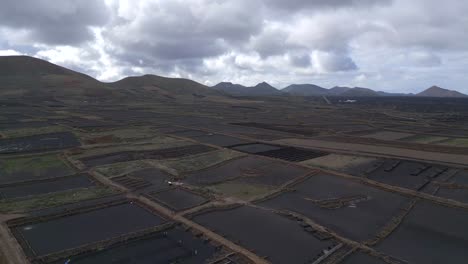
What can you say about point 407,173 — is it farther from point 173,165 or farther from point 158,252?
point 158,252

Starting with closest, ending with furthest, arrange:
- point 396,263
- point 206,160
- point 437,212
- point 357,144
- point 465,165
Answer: point 396,263 < point 437,212 < point 465,165 < point 206,160 < point 357,144

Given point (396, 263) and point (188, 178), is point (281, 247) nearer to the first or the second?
point (396, 263)

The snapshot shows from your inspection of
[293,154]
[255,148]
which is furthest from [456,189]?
[255,148]

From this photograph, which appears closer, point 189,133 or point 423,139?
point 423,139

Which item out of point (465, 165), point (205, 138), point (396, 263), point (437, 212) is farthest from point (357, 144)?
point (396, 263)

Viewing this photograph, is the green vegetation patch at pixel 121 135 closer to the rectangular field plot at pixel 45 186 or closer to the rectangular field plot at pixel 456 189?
the rectangular field plot at pixel 45 186

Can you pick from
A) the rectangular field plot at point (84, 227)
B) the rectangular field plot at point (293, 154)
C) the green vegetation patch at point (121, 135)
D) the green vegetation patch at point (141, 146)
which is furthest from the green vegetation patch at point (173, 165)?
the green vegetation patch at point (121, 135)
